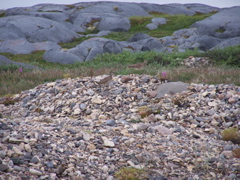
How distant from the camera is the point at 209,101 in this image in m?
8.41

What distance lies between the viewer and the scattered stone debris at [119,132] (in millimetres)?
4621

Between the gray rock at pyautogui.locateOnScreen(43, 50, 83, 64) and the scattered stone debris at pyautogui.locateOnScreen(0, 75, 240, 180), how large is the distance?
Answer: 43.5 ft

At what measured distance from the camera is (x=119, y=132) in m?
6.47

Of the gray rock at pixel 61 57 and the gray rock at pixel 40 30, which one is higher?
the gray rock at pixel 40 30

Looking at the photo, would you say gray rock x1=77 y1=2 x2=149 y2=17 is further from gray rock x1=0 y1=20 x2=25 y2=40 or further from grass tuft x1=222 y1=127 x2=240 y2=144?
grass tuft x1=222 y1=127 x2=240 y2=144

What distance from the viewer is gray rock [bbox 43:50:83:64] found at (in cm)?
2377

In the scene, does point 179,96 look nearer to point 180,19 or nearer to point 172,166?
point 172,166

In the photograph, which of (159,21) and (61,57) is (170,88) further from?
→ (159,21)

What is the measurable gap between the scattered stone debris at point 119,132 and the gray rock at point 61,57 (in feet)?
43.5

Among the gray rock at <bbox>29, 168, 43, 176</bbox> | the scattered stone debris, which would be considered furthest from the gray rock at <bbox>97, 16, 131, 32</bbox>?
the gray rock at <bbox>29, 168, 43, 176</bbox>

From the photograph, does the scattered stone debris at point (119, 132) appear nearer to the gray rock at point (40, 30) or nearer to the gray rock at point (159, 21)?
the gray rock at point (40, 30)

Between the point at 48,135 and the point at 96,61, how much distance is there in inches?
669

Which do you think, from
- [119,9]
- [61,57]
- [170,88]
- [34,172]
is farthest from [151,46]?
[119,9]

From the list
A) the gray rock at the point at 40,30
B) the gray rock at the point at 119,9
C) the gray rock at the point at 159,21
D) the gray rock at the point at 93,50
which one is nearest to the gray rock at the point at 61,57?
the gray rock at the point at 93,50
